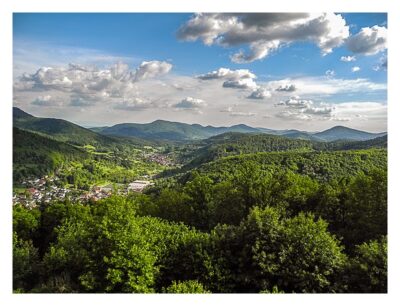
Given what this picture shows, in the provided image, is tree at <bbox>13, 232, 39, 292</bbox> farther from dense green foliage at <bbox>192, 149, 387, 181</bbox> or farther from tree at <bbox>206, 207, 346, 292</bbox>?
dense green foliage at <bbox>192, 149, 387, 181</bbox>

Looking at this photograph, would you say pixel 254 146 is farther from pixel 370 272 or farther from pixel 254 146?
pixel 370 272

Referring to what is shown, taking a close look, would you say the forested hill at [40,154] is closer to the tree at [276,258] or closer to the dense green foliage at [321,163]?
the dense green foliage at [321,163]

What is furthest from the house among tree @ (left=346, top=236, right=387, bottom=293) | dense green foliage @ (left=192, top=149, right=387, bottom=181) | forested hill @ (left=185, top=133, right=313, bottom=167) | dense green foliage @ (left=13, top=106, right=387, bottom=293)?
tree @ (left=346, top=236, right=387, bottom=293)

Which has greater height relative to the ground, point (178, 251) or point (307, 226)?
point (307, 226)

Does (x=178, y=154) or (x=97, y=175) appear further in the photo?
(x=178, y=154)

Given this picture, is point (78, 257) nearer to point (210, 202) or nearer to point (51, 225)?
point (210, 202)

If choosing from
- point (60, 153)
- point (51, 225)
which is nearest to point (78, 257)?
point (51, 225)
